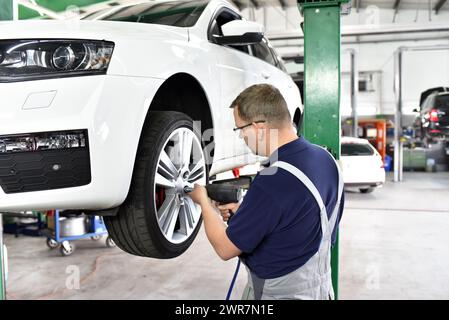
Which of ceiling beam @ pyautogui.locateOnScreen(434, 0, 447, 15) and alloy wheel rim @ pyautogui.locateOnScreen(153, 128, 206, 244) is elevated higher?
ceiling beam @ pyautogui.locateOnScreen(434, 0, 447, 15)

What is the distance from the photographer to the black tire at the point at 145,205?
1.45 meters

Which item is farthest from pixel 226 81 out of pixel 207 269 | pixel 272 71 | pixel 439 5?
pixel 439 5

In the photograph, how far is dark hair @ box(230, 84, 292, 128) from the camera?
55.3 inches

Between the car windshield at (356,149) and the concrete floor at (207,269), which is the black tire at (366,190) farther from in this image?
the concrete floor at (207,269)

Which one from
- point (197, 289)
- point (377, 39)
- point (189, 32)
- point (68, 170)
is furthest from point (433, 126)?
point (377, 39)

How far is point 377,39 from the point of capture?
51.2 feet

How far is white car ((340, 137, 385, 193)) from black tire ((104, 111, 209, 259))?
734 cm

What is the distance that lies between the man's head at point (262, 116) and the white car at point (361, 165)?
7.28 metres

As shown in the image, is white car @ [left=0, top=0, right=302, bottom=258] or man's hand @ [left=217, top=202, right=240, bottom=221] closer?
white car @ [left=0, top=0, right=302, bottom=258]

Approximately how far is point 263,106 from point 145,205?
1.69ft

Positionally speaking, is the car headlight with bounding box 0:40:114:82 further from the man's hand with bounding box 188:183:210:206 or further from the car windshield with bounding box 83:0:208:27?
the car windshield with bounding box 83:0:208:27

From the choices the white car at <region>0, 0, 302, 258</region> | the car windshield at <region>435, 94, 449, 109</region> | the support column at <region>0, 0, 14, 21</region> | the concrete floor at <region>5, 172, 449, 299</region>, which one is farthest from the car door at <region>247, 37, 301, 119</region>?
the car windshield at <region>435, 94, 449, 109</region>

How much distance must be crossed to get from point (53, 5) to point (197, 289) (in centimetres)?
322

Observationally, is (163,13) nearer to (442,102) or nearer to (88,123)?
(88,123)
